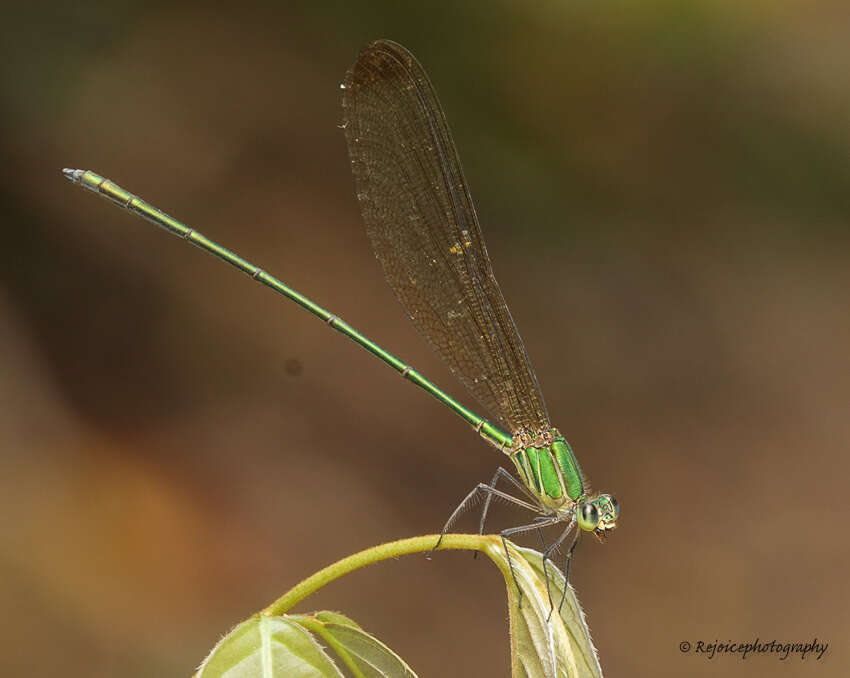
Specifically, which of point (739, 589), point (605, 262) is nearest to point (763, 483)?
point (739, 589)

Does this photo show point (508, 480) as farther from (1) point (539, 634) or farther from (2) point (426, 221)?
(2) point (426, 221)

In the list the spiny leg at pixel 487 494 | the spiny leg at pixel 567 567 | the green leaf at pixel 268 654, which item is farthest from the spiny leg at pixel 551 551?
the green leaf at pixel 268 654

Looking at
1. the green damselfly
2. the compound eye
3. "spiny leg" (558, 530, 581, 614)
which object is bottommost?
"spiny leg" (558, 530, 581, 614)

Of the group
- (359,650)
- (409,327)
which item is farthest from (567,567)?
(409,327)

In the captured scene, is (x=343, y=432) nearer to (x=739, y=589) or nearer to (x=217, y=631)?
(x=217, y=631)

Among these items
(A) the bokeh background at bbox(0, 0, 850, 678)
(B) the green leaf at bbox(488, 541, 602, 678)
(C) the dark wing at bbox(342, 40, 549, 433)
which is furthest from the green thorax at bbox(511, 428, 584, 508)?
(A) the bokeh background at bbox(0, 0, 850, 678)

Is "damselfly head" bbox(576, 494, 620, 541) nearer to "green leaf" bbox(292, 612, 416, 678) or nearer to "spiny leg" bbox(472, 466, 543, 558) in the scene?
"spiny leg" bbox(472, 466, 543, 558)

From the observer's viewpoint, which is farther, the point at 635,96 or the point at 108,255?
the point at 635,96
